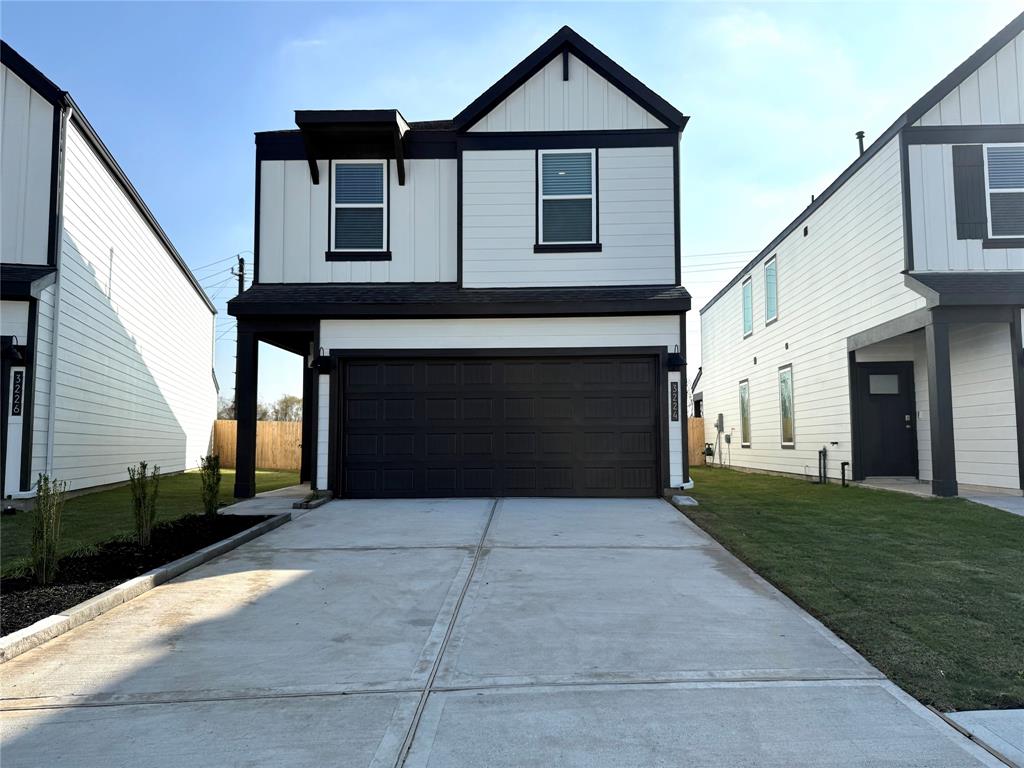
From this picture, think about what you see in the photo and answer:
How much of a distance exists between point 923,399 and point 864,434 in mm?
1229

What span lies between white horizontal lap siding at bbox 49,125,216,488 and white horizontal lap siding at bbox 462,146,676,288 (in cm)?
664

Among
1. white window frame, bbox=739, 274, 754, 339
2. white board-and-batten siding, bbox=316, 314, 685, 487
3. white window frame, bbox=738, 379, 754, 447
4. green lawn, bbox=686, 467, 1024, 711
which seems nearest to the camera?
green lawn, bbox=686, 467, 1024, 711

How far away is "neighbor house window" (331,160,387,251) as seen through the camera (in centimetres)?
1141

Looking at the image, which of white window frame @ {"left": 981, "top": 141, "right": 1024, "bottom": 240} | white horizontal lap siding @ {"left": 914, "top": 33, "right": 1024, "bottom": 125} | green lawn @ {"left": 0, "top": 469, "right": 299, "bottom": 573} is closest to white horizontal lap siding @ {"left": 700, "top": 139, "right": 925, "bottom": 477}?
white horizontal lap siding @ {"left": 914, "top": 33, "right": 1024, "bottom": 125}

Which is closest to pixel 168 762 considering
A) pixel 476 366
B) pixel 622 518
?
pixel 622 518

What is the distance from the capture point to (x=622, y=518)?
8.51 m

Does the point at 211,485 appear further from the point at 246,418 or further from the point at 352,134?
the point at 352,134

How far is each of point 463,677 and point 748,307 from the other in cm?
1737

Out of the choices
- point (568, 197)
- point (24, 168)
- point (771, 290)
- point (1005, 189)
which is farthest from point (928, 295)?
point (24, 168)

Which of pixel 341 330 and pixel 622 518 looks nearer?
pixel 622 518

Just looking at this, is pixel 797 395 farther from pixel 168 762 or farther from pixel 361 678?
pixel 168 762

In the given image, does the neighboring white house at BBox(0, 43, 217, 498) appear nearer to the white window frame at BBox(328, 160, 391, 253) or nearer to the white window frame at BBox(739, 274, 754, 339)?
the white window frame at BBox(328, 160, 391, 253)

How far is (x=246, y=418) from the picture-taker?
35.7 feet

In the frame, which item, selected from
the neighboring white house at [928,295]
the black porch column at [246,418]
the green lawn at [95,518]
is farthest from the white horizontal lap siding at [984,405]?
the green lawn at [95,518]
